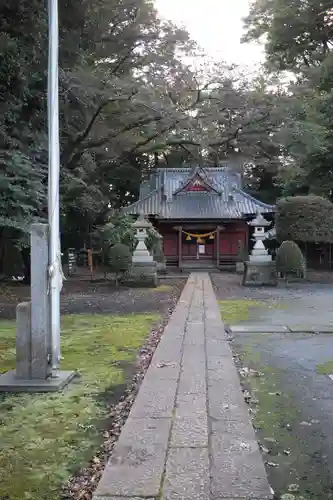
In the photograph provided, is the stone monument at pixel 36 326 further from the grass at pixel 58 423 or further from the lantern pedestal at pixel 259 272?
the lantern pedestal at pixel 259 272

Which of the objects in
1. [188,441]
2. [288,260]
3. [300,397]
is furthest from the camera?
[288,260]

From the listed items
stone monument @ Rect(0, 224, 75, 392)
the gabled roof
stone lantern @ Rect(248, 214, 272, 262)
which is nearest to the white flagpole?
stone monument @ Rect(0, 224, 75, 392)

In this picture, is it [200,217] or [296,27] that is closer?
[296,27]

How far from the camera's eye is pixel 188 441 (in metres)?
3.08

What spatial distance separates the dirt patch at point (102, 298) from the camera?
431 inches

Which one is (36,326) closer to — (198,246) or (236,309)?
(236,309)

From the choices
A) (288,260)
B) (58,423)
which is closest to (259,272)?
(288,260)

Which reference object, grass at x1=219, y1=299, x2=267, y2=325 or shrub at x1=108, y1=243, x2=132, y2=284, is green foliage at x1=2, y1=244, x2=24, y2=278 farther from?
grass at x1=219, y1=299, x2=267, y2=325

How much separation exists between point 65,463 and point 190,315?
6163 mm

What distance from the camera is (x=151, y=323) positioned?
28.8 ft

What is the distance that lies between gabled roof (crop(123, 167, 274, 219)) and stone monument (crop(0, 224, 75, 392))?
73.5 feet

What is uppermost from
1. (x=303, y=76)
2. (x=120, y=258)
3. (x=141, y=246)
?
(x=303, y=76)

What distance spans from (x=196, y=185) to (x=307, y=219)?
1066 cm

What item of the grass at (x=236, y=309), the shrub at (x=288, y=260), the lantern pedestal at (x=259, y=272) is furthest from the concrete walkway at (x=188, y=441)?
the shrub at (x=288, y=260)
